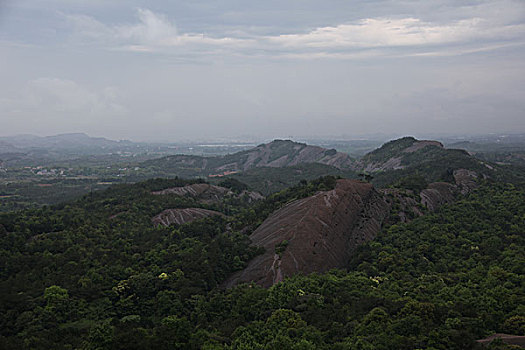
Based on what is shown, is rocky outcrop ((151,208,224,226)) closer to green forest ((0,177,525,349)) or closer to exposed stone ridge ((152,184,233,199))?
green forest ((0,177,525,349))

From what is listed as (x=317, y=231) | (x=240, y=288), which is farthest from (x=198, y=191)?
(x=240, y=288)

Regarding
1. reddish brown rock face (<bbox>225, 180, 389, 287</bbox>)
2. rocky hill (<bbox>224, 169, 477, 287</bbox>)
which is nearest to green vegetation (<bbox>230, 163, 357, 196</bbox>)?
rocky hill (<bbox>224, 169, 477, 287</bbox>)

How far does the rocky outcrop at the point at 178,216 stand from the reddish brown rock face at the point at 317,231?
62.2 ft

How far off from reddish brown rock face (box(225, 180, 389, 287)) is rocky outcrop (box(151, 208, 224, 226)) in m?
19.0

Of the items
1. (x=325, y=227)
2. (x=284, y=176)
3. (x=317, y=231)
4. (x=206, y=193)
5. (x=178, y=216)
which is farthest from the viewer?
(x=284, y=176)

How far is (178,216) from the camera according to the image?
7250 cm

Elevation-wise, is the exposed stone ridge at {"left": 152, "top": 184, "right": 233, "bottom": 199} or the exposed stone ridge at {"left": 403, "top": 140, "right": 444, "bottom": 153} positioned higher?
the exposed stone ridge at {"left": 403, "top": 140, "right": 444, "bottom": 153}

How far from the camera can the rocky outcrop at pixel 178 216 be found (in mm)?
69875

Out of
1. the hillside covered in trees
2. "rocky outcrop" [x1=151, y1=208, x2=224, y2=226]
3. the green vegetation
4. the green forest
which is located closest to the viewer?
the green forest

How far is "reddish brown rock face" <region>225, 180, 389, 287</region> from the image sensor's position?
45.9m

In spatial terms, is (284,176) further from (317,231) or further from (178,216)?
(317,231)

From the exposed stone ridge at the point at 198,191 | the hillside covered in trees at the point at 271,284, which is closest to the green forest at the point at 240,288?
the hillside covered in trees at the point at 271,284

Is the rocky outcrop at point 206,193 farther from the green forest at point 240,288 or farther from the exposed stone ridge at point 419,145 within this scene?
the exposed stone ridge at point 419,145

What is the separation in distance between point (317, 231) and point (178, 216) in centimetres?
3240
